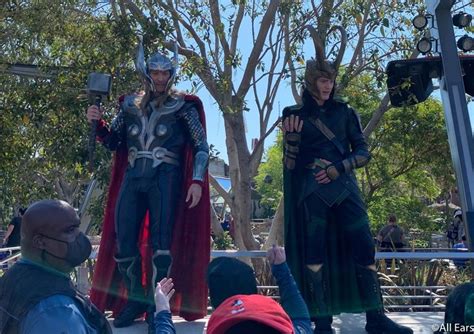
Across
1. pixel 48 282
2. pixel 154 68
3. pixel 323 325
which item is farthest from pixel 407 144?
pixel 48 282

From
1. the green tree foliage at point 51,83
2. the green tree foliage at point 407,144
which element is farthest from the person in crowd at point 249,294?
the green tree foliage at point 407,144

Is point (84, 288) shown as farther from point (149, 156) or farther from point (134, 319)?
point (149, 156)

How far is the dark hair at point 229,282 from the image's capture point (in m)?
2.70

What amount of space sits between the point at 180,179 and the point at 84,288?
3.90 ft

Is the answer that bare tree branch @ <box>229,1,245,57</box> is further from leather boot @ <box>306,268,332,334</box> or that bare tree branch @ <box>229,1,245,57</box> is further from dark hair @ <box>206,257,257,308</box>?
dark hair @ <box>206,257,257,308</box>

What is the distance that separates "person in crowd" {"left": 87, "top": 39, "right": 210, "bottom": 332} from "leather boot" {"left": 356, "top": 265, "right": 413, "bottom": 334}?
109 cm

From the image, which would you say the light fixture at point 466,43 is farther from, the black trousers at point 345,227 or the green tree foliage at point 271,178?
the green tree foliage at point 271,178

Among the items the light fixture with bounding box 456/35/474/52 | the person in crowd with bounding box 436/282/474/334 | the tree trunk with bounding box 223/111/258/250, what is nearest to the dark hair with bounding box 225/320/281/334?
the person in crowd with bounding box 436/282/474/334

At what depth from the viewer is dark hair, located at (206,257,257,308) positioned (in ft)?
8.86

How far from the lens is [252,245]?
30.6ft

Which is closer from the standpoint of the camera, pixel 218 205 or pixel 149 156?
pixel 149 156

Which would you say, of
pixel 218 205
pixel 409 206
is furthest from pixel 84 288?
pixel 218 205

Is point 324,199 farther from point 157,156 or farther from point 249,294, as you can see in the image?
point 249,294

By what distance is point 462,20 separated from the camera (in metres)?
Answer: 7.41
